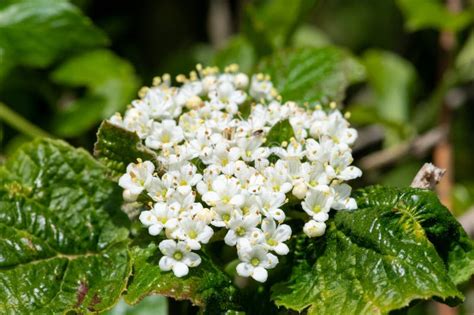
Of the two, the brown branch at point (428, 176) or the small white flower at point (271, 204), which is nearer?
the small white flower at point (271, 204)

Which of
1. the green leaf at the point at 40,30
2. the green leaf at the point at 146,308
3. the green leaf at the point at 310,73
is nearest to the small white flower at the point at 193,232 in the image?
the green leaf at the point at 310,73

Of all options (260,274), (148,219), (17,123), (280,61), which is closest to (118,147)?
(148,219)

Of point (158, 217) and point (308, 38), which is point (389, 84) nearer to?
point (308, 38)

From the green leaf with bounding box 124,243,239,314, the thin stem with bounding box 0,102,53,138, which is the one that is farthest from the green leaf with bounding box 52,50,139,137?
the green leaf with bounding box 124,243,239,314

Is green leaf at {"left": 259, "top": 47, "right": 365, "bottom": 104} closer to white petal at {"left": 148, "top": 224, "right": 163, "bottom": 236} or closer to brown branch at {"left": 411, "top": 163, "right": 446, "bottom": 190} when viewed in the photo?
brown branch at {"left": 411, "top": 163, "right": 446, "bottom": 190}

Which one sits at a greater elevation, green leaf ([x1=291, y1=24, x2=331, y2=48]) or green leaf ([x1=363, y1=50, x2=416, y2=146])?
green leaf ([x1=291, y1=24, x2=331, y2=48])

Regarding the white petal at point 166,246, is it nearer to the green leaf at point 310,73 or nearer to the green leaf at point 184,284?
the green leaf at point 184,284
